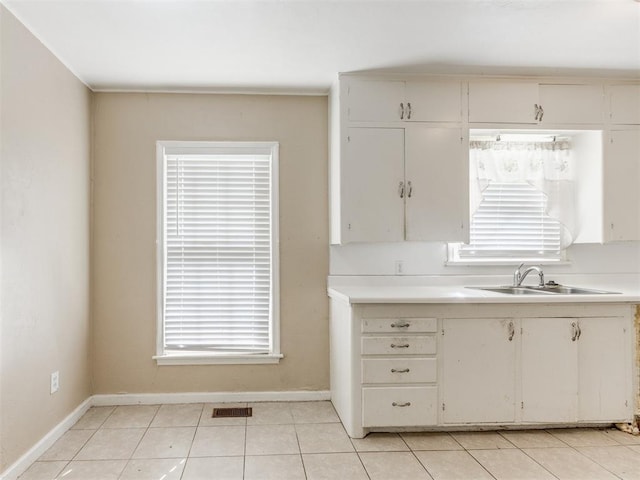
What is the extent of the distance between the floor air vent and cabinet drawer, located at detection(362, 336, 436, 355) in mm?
1098

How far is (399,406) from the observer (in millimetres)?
3145

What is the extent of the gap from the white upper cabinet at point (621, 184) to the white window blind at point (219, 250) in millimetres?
2488

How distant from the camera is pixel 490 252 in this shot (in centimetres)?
400

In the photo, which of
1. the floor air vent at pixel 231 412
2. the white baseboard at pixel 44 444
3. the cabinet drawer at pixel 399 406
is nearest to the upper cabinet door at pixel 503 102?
the cabinet drawer at pixel 399 406

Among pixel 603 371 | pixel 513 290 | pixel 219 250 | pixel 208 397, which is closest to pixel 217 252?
pixel 219 250

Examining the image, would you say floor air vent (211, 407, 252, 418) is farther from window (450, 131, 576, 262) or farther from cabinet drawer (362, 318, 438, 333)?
window (450, 131, 576, 262)

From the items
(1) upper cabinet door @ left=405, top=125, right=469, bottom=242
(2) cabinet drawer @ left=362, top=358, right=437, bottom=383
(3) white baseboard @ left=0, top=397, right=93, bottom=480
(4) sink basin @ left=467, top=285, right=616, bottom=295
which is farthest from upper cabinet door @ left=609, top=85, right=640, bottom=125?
(3) white baseboard @ left=0, top=397, right=93, bottom=480

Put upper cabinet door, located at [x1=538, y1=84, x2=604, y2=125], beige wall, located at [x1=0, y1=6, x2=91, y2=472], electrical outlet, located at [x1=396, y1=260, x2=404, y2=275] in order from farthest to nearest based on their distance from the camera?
1. electrical outlet, located at [x1=396, y1=260, x2=404, y2=275]
2. upper cabinet door, located at [x1=538, y1=84, x2=604, y2=125]
3. beige wall, located at [x1=0, y1=6, x2=91, y2=472]

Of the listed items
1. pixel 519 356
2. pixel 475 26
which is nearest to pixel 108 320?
pixel 519 356

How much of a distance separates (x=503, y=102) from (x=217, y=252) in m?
2.40

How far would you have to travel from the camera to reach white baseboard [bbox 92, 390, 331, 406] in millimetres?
3863

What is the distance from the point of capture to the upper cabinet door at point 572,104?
3678mm

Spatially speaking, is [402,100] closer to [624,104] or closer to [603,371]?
[624,104]

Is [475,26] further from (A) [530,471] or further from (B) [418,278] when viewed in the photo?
(A) [530,471]
